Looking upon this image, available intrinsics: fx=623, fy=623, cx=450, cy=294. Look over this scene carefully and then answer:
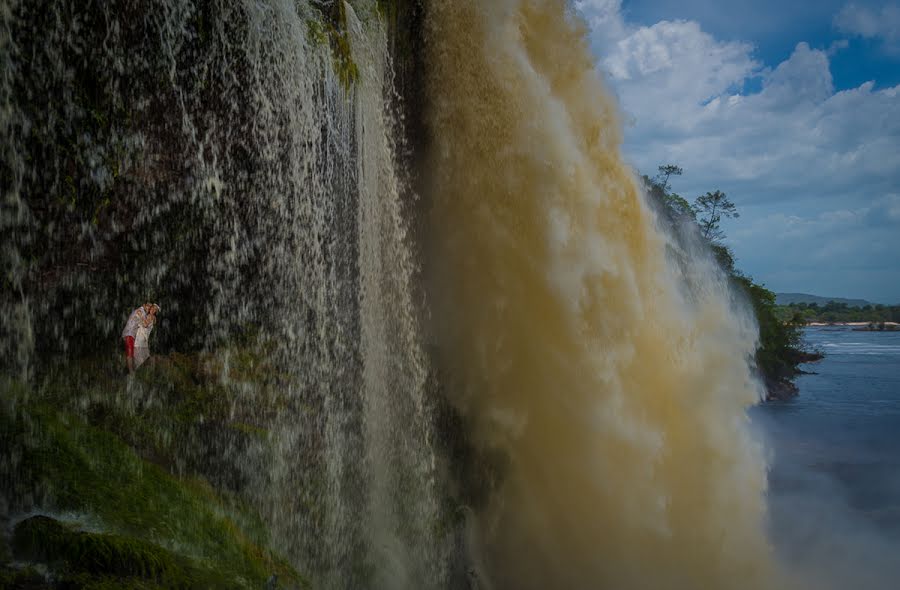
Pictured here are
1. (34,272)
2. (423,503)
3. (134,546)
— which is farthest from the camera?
(423,503)

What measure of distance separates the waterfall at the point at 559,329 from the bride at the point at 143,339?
3.82 meters

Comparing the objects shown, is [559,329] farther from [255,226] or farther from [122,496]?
[122,496]

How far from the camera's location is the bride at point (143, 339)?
6699 millimetres

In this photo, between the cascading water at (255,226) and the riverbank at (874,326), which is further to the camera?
the riverbank at (874,326)

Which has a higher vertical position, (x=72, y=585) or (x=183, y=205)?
(x=183, y=205)

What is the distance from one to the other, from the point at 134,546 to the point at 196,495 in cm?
123

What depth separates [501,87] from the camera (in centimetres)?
825

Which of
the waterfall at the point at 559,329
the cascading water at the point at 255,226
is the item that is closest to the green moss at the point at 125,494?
the cascading water at the point at 255,226

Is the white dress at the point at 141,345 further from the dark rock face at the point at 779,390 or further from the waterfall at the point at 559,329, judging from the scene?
the dark rock face at the point at 779,390

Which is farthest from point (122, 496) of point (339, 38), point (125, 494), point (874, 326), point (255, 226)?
point (874, 326)

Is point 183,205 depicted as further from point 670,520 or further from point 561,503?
point 670,520

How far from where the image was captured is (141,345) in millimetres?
6785

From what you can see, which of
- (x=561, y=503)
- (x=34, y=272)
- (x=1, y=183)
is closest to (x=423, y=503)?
(x=561, y=503)

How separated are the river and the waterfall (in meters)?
2.31
